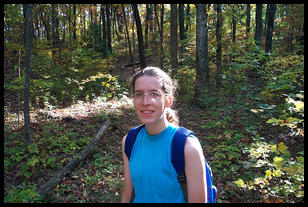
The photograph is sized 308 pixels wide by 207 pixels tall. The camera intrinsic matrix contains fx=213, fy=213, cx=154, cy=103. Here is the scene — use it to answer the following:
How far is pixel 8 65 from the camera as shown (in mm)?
15047

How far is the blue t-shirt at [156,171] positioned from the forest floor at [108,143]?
2.51 metres

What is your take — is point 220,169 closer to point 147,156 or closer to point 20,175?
point 147,156

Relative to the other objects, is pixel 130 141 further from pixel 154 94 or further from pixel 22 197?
pixel 22 197

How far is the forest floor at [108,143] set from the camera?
13.5 feet

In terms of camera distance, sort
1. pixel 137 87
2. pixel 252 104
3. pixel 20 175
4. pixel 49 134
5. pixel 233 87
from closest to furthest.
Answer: pixel 137 87 → pixel 20 175 → pixel 49 134 → pixel 252 104 → pixel 233 87

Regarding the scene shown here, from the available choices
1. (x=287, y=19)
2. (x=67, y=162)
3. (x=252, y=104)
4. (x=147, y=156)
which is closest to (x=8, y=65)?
(x=67, y=162)

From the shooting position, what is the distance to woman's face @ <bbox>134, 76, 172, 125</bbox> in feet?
5.99

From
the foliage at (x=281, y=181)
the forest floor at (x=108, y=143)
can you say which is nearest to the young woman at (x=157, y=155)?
the foliage at (x=281, y=181)

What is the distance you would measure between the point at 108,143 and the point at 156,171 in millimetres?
4479

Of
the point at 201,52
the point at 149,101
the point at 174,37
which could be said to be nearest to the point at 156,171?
the point at 149,101

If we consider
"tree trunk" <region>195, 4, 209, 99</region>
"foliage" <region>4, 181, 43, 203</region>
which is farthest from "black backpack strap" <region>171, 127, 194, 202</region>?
"tree trunk" <region>195, 4, 209, 99</region>

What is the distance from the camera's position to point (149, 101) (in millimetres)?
1820

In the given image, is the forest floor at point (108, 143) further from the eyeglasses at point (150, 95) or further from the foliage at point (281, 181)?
the eyeglasses at point (150, 95)
